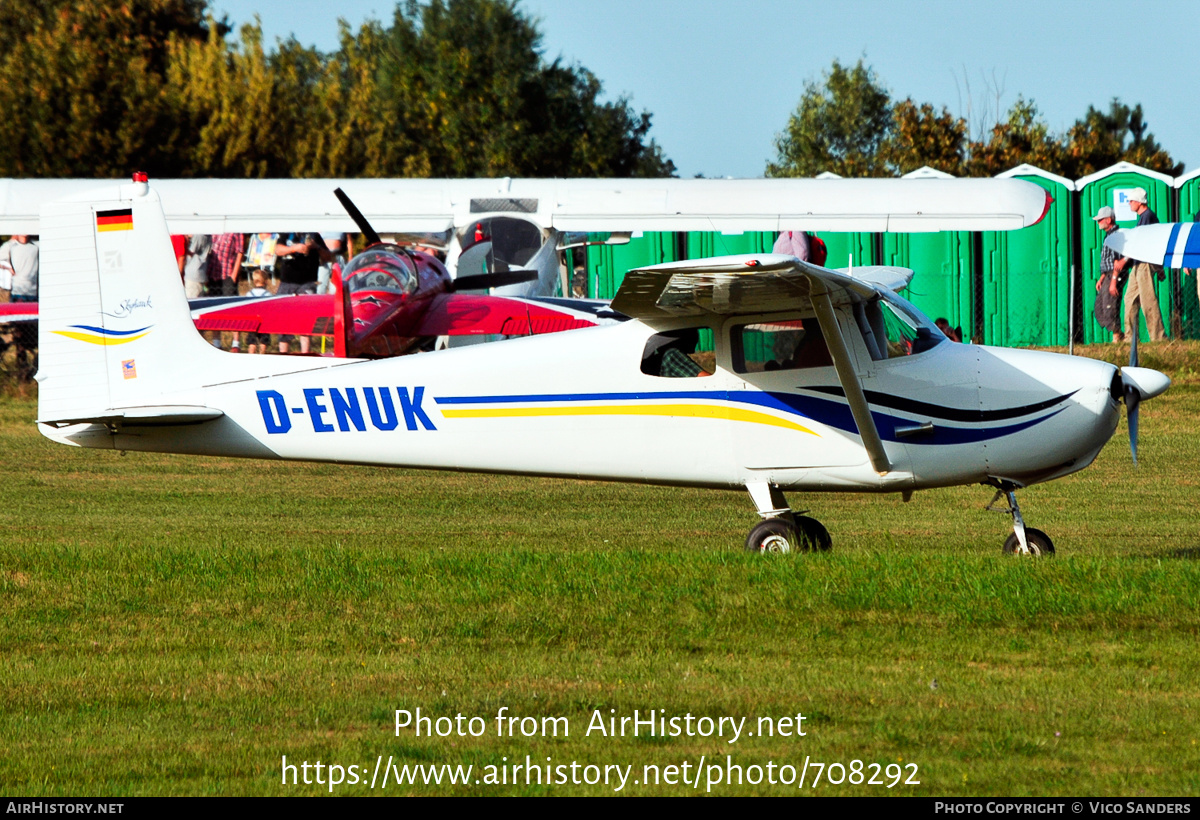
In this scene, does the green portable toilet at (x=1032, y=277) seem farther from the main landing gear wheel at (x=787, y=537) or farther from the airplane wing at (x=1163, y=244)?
the main landing gear wheel at (x=787, y=537)

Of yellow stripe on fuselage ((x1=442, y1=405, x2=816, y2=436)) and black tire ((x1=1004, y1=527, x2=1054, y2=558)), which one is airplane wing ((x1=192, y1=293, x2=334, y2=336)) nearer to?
yellow stripe on fuselage ((x1=442, y1=405, x2=816, y2=436))

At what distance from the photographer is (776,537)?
10.1m

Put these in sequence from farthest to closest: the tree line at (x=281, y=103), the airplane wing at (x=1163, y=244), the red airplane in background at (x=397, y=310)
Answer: the tree line at (x=281, y=103) < the red airplane in background at (x=397, y=310) < the airplane wing at (x=1163, y=244)

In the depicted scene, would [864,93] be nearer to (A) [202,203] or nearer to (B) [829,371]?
(A) [202,203]

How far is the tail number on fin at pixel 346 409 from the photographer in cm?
1047

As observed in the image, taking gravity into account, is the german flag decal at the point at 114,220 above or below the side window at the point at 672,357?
above

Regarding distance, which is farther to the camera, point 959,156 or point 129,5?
point 129,5

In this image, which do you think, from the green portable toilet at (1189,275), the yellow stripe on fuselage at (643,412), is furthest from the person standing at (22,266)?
the green portable toilet at (1189,275)

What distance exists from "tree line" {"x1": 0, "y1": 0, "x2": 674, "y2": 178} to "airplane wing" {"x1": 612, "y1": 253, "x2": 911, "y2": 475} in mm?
35088

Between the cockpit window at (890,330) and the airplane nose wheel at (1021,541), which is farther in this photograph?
the airplane nose wheel at (1021,541)

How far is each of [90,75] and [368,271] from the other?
27382 millimetres

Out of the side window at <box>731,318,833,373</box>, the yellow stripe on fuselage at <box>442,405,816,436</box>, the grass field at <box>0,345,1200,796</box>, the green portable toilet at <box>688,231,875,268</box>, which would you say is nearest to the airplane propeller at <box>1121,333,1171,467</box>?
the grass field at <box>0,345,1200,796</box>

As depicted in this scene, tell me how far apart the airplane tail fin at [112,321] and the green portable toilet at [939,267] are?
20.2m
